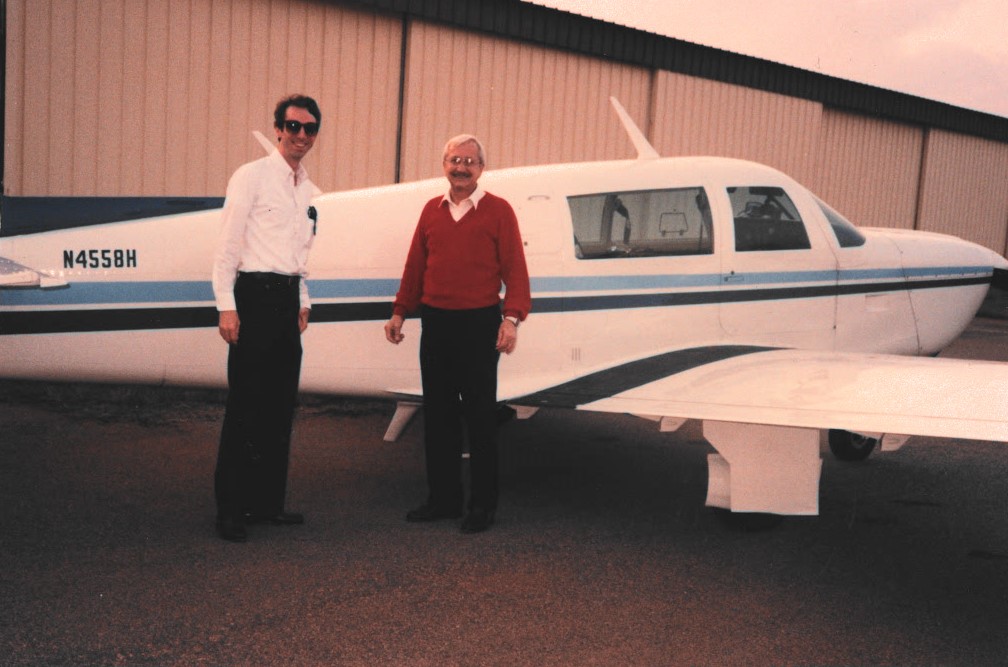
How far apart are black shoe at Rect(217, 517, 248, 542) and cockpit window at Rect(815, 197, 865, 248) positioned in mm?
3778

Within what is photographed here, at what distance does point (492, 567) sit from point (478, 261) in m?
1.36

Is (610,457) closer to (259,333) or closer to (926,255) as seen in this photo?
(926,255)

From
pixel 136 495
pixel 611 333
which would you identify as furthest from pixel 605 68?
pixel 136 495

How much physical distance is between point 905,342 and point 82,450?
515cm

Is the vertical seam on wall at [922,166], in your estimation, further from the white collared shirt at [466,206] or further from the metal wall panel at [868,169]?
the white collared shirt at [466,206]

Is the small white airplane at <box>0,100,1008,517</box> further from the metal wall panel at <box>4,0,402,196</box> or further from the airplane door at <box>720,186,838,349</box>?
the metal wall panel at <box>4,0,402,196</box>

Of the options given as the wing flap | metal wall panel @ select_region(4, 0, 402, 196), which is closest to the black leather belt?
the wing flap

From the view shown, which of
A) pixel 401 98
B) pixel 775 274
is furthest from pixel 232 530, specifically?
pixel 401 98

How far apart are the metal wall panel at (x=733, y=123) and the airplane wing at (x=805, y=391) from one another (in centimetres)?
831

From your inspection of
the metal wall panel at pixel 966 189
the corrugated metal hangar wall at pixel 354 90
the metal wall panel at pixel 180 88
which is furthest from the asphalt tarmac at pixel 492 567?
the metal wall panel at pixel 966 189

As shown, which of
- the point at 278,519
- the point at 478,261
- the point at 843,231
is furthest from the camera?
the point at 843,231

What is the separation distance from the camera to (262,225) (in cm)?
417

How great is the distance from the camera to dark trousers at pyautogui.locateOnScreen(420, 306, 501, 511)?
14.6ft

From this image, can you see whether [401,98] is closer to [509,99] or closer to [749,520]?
[509,99]
